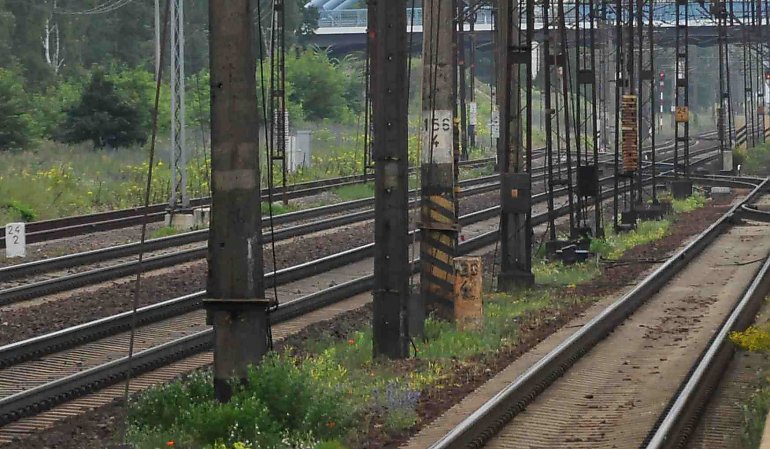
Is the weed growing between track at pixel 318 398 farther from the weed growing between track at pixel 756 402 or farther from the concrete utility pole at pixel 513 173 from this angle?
the concrete utility pole at pixel 513 173

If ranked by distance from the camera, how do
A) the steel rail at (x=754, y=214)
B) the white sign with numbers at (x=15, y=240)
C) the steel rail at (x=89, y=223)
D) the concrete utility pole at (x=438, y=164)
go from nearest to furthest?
the concrete utility pole at (x=438, y=164)
the white sign with numbers at (x=15, y=240)
the steel rail at (x=89, y=223)
the steel rail at (x=754, y=214)

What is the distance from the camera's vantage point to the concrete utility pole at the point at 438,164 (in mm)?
18438

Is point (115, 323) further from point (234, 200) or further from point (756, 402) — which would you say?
point (756, 402)

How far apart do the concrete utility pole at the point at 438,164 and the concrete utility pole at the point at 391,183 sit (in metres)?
3.09

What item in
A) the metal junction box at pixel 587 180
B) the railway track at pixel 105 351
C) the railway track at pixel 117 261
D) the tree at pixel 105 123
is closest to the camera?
the railway track at pixel 105 351

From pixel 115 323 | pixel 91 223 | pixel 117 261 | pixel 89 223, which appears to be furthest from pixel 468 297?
pixel 89 223

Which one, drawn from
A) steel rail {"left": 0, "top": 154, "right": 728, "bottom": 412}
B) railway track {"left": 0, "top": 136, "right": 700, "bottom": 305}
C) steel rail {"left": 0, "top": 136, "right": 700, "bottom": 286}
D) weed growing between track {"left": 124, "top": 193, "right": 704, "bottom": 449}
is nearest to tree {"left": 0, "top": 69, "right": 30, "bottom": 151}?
steel rail {"left": 0, "top": 136, "right": 700, "bottom": 286}

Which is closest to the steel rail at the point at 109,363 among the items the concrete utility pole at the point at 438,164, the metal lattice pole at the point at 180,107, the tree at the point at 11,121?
the concrete utility pole at the point at 438,164

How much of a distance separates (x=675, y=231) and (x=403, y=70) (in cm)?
2146

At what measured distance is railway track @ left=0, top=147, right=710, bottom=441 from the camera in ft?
43.1

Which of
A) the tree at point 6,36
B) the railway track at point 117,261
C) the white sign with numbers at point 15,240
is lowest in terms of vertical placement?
the railway track at point 117,261

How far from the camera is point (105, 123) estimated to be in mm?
50562

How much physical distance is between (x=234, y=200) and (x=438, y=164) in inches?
305

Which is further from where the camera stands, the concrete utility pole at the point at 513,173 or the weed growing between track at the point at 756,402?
the concrete utility pole at the point at 513,173
